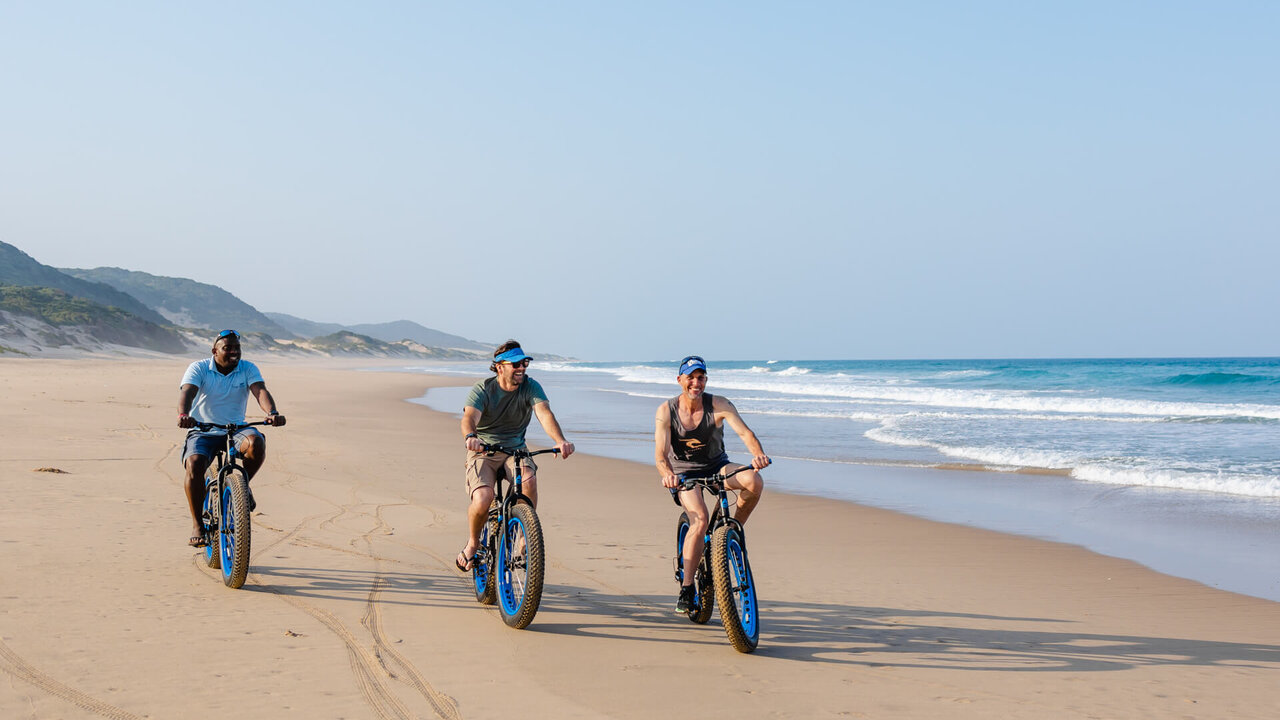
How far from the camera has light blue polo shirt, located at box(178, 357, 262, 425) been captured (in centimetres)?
675

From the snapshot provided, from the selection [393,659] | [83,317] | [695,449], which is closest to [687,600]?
[695,449]

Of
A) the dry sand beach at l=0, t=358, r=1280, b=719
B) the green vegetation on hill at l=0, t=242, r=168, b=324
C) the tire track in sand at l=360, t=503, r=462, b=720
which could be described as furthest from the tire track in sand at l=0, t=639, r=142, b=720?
the green vegetation on hill at l=0, t=242, r=168, b=324

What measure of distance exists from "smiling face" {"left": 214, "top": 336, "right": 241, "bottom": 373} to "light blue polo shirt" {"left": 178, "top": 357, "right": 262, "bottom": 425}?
0.14 ft

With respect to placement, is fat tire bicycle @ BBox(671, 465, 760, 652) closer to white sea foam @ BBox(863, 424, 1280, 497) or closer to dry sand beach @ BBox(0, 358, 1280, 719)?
dry sand beach @ BBox(0, 358, 1280, 719)

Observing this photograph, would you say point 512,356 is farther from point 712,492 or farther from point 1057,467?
point 1057,467

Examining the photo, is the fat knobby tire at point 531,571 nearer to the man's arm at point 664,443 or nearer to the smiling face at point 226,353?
the man's arm at point 664,443

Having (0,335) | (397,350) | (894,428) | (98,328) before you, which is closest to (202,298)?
(397,350)

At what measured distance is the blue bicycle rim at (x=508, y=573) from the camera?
560 cm

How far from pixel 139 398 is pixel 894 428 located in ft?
59.7

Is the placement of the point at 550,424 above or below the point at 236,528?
above

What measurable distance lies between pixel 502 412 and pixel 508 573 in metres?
1.00

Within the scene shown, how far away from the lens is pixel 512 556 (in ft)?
18.7

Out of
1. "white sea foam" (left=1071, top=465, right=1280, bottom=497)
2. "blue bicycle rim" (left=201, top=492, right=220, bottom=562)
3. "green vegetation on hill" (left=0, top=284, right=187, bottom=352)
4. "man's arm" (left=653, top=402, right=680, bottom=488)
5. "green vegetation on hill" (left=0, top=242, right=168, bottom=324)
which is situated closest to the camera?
"man's arm" (left=653, top=402, right=680, bottom=488)

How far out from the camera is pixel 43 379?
2884 centimetres
